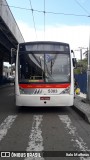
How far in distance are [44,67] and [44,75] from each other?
363 mm

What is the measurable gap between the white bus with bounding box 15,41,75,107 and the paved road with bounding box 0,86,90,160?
66 centimetres

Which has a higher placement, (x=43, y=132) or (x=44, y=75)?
(x=44, y=75)

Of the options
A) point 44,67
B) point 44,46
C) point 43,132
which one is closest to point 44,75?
point 44,67

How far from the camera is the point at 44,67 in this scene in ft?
47.5

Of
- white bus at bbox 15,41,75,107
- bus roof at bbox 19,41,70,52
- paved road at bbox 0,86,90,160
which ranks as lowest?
paved road at bbox 0,86,90,160

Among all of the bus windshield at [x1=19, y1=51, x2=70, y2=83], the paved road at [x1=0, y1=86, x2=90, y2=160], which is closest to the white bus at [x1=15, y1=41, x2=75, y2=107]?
the bus windshield at [x1=19, y1=51, x2=70, y2=83]

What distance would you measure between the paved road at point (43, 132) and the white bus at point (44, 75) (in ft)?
2.15

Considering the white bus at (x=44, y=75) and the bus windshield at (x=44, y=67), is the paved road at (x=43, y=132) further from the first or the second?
A: the bus windshield at (x=44, y=67)

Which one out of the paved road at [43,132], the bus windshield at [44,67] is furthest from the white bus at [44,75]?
the paved road at [43,132]

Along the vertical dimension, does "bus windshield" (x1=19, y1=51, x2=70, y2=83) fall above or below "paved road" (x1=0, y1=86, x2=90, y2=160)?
above

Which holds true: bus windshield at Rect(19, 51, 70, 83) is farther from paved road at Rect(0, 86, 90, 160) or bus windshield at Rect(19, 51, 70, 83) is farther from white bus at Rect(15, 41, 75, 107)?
paved road at Rect(0, 86, 90, 160)

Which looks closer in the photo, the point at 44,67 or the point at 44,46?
the point at 44,67

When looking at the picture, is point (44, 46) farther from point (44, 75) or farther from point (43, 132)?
point (43, 132)

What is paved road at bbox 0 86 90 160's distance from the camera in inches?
311
